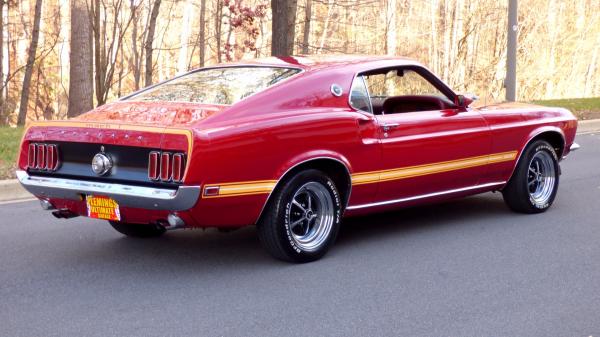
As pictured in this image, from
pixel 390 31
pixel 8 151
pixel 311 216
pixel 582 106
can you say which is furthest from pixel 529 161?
pixel 390 31

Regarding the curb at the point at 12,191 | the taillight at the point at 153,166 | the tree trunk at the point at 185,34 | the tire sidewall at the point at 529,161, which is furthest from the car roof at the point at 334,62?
the tree trunk at the point at 185,34

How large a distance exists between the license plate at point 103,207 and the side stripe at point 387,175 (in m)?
0.67

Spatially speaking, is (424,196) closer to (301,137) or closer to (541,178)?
(301,137)

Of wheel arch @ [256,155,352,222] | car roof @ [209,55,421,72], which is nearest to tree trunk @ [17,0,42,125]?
car roof @ [209,55,421,72]

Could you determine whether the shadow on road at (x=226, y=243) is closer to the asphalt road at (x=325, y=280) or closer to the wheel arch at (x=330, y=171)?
the asphalt road at (x=325, y=280)

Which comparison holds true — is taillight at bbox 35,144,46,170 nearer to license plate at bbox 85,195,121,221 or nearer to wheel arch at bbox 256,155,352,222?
license plate at bbox 85,195,121,221

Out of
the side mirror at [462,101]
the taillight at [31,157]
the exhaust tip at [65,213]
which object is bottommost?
the exhaust tip at [65,213]

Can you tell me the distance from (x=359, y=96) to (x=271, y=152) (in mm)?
1165

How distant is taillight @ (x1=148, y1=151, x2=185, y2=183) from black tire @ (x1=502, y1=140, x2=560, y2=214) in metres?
3.63

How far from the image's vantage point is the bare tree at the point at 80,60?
56.3ft

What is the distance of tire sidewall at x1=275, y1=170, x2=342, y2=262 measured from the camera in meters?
5.81

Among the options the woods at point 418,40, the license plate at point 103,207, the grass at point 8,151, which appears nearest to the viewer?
the license plate at point 103,207

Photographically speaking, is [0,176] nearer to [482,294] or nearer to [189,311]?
[189,311]

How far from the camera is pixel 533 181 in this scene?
7.99 metres
